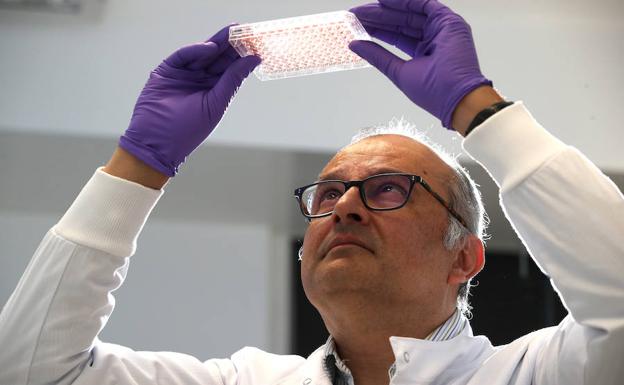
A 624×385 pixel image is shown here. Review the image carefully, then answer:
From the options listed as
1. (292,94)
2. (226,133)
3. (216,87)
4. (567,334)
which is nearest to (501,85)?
(292,94)

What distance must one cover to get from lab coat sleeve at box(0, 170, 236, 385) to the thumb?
50 cm

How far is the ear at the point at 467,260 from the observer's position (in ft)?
6.40

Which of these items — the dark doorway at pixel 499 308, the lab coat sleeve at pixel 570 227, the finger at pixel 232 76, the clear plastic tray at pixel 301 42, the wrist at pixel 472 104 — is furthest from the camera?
the dark doorway at pixel 499 308

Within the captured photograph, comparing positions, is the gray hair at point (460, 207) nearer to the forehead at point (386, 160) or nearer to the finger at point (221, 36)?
the forehead at point (386, 160)

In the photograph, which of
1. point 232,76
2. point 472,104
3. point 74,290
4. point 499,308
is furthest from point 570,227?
point 499,308

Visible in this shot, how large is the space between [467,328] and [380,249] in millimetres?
268

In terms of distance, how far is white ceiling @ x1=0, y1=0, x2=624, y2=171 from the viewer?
3.26 m

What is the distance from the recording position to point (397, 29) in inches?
72.4

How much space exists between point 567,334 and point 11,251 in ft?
8.74

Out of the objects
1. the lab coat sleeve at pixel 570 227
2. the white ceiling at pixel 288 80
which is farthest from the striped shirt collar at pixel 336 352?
the white ceiling at pixel 288 80

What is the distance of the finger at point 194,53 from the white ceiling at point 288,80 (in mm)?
1357

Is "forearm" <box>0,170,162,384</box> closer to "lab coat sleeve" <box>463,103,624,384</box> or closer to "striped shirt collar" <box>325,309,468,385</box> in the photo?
"striped shirt collar" <box>325,309,468,385</box>

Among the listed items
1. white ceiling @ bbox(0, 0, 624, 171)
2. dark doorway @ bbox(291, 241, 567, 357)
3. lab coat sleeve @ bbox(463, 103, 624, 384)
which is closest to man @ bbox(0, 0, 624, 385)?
lab coat sleeve @ bbox(463, 103, 624, 384)

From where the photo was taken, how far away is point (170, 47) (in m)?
3.29
